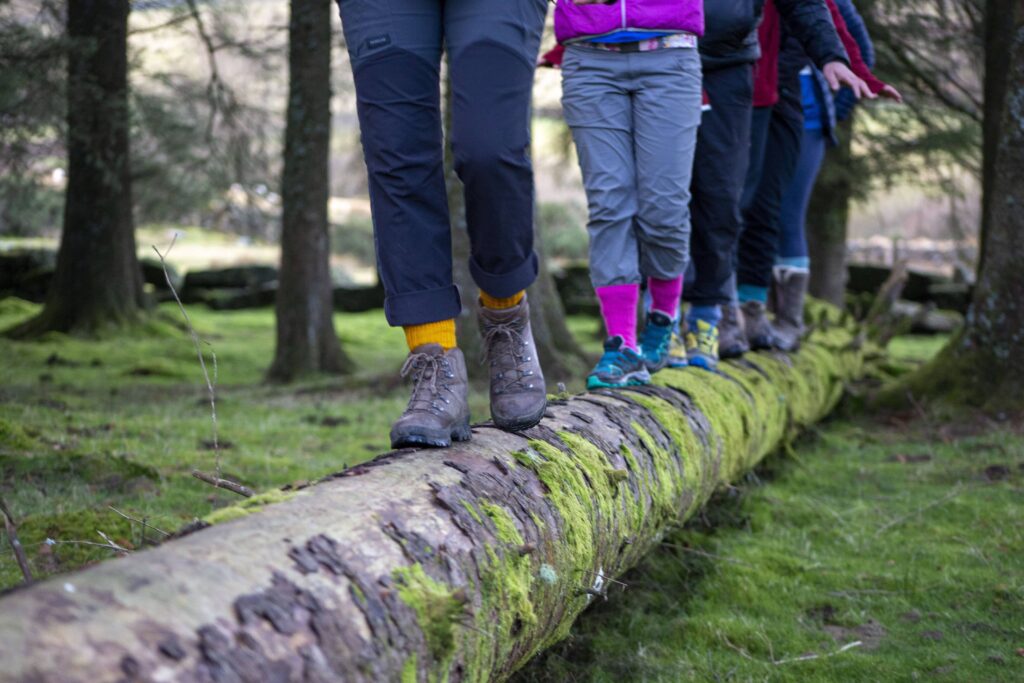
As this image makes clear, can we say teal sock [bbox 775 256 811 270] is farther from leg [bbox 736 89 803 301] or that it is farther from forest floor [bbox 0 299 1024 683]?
forest floor [bbox 0 299 1024 683]

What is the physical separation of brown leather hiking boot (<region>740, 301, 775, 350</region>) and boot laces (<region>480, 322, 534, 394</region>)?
298 cm

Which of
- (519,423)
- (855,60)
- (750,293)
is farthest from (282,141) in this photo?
(519,423)

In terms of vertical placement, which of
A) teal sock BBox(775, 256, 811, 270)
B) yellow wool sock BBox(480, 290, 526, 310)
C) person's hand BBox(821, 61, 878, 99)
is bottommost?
yellow wool sock BBox(480, 290, 526, 310)

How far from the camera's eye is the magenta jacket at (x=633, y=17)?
3.68 metres

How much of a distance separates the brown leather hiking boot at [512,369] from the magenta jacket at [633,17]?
139 centimetres

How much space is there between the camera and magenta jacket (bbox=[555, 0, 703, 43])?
3.68 meters

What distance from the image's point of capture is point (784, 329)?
6176mm

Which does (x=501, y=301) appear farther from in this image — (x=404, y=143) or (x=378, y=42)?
(x=378, y=42)

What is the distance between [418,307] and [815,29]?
2735 millimetres

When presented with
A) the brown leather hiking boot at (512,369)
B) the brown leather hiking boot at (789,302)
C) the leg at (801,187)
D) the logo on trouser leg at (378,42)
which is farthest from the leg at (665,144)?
the brown leather hiking boot at (789,302)

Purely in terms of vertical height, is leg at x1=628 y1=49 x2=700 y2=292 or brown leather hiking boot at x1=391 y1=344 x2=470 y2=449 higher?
leg at x1=628 y1=49 x2=700 y2=292

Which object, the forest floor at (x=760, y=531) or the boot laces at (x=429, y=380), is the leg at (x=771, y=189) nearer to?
the forest floor at (x=760, y=531)

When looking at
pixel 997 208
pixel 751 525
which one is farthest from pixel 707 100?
pixel 997 208

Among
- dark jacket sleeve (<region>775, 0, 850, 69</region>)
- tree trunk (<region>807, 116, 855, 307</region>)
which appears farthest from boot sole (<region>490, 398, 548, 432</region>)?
tree trunk (<region>807, 116, 855, 307</region>)
